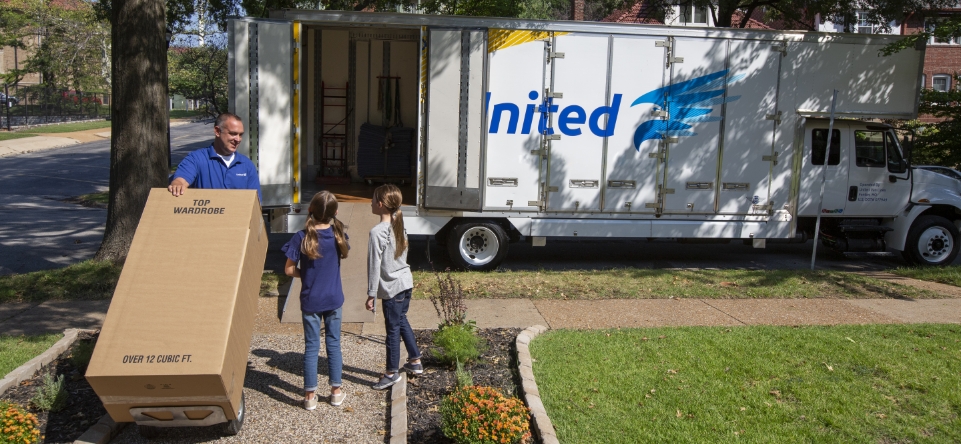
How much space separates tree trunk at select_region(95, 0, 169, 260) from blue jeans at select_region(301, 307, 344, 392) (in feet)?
16.9

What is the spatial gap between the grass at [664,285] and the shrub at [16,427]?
15.8ft

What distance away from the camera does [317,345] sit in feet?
17.4

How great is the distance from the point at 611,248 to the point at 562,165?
11.1 feet

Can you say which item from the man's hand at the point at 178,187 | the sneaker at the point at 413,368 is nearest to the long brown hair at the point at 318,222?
the man's hand at the point at 178,187

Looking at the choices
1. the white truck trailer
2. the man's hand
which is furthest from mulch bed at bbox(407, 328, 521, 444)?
the white truck trailer

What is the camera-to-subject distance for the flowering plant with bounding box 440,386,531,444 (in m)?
4.45

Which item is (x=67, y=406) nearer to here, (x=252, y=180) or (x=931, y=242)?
(x=252, y=180)

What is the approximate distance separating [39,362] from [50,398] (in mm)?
953

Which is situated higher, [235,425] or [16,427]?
[16,427]

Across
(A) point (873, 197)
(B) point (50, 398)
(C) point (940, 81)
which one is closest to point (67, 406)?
(B) point (50, 398)

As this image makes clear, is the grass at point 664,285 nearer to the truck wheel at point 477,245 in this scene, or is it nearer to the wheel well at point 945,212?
the truck wheel at point 477,245

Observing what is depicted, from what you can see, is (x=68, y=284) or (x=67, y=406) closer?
(x=67, y=406)

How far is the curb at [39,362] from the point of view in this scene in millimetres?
5633

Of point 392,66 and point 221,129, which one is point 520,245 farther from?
point 221,129
